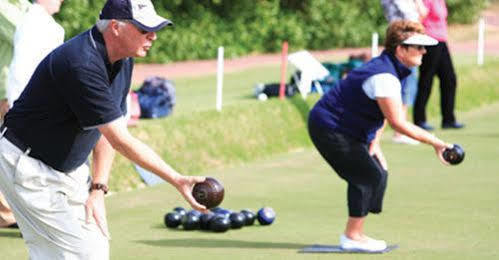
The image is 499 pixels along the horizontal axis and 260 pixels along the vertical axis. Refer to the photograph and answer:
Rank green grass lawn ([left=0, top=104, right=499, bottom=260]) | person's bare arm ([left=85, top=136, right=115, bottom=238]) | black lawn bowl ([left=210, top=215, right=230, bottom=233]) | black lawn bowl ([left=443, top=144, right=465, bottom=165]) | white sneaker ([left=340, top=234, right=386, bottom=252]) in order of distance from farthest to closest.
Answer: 1. black lawn bowl ([left=210, top=215, right=230, bottom=233])
2. green grass lawn ([left=0, top=104, right=499, bottom=260])
3. white sneaker ([left=340, top=234, right=386, bottom=252])
4. black lawn bowl ([left=443, top=144, right=465, bottom=165])
5. person's bare arm ([left=85, top=136, right=115, bottom=238])

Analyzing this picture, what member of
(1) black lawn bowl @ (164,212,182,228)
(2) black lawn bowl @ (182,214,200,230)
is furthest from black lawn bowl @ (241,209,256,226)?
(1) black lawn bowl @ (164,212,182,228)

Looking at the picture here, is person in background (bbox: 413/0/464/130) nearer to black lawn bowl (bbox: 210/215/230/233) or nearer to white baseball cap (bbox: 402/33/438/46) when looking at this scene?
black lawn bowl (bbox: 210/215/230/233)

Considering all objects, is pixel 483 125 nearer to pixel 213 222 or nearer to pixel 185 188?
pixel 213 222

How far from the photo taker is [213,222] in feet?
29.7

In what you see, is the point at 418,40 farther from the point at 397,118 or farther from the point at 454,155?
the point at 454,155

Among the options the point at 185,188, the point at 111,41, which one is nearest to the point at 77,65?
the point at 111,41

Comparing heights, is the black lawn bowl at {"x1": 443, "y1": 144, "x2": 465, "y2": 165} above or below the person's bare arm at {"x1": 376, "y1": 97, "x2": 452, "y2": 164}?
below

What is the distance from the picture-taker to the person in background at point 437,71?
45.4ft

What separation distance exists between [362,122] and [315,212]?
1878mm

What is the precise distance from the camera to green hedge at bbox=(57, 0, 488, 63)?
19734mm

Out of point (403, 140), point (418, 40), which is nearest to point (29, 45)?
point (418, 40)

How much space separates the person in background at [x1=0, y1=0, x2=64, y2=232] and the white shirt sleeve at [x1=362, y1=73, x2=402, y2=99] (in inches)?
75.6

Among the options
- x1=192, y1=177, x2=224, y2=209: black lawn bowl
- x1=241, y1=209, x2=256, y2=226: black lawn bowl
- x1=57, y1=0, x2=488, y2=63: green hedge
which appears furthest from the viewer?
x1=57, y1=0, x2=488, y2=63: green hedge

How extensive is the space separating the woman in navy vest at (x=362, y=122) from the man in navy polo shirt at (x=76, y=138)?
2.57 meters
